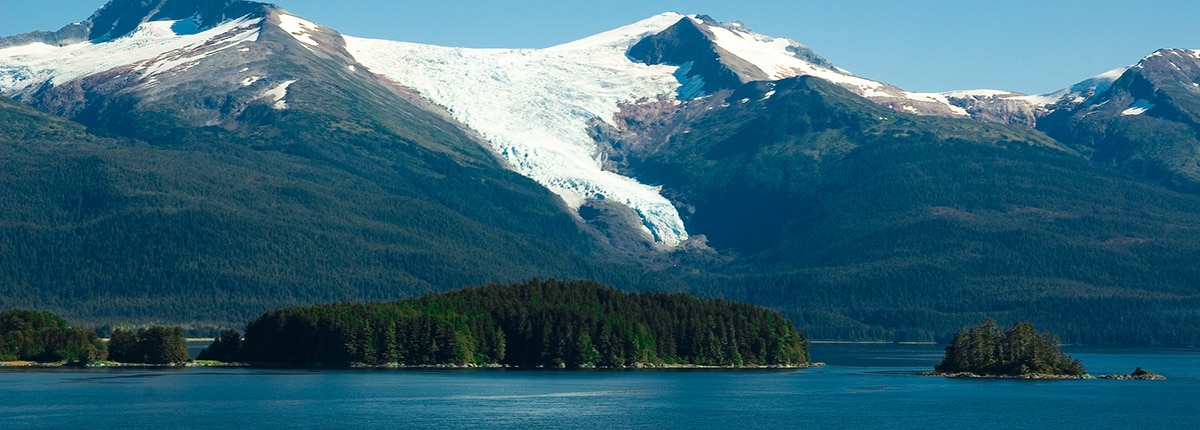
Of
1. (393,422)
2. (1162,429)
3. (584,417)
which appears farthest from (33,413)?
(1162,429)

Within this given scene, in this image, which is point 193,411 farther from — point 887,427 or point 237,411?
point 887,427

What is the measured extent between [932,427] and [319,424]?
59893mm

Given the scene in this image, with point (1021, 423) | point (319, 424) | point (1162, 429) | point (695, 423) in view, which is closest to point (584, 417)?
point (695, 423)

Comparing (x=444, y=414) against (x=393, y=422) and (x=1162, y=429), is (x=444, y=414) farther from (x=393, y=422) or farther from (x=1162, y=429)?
(x=1162, y=429)

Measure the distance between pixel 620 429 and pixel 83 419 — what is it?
51519mm

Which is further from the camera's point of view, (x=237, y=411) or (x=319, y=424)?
(x=237, y=411)

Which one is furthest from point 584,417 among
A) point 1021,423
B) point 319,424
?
point 1021,423

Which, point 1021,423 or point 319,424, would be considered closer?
point 319,424

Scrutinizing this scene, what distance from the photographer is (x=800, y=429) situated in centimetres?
19050

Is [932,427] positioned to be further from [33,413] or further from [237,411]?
[33,413]

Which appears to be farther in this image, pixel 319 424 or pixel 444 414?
pixel 444 414

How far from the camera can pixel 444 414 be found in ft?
653

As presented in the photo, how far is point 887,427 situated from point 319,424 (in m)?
55.6

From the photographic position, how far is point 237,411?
199000 millimetres
